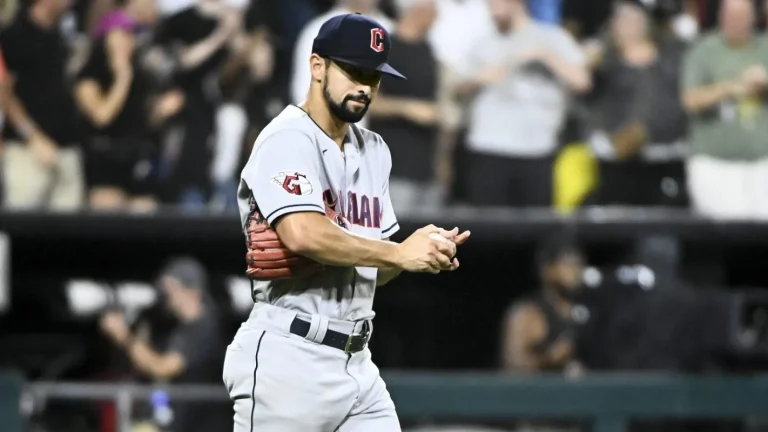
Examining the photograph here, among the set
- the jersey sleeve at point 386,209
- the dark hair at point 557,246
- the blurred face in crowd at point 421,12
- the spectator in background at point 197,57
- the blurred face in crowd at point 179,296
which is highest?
the blurred face in crowd at point 421,12

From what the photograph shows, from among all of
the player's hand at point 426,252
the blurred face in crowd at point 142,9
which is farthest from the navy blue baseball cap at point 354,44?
the blurred face in crowd at point 142,9

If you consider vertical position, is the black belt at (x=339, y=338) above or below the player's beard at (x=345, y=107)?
below

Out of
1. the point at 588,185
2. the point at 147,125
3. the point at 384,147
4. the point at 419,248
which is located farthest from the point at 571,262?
the point at 419,248

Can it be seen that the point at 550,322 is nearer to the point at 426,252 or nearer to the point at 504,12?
the point at 504,12

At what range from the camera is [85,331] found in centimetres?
926

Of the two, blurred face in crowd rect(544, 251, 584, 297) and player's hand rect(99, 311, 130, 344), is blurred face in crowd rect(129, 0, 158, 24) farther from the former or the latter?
blurred face in crowd rect(544, 251, 584, 297)

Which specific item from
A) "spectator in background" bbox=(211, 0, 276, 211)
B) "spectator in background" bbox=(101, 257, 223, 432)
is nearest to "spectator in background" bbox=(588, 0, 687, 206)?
"spectator in background" bbox=(211, 0, 276, 211)

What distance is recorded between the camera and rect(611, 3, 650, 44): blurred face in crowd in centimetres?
838

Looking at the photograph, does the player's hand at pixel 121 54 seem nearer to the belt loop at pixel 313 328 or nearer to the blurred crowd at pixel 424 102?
the blurred crowd at pixel 424 102

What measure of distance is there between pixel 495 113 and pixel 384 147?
4.02 meters

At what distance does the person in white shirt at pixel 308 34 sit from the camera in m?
8.10

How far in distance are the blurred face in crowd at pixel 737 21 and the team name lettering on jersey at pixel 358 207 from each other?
4.87 meters

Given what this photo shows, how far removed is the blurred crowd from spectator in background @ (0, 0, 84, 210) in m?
0.01

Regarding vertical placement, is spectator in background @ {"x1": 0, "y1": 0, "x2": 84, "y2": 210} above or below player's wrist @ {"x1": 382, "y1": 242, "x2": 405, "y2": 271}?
above
